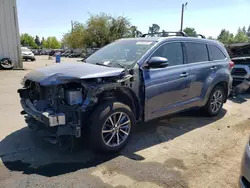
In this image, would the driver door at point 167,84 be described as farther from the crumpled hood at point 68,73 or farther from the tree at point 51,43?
the tree at point 51,43

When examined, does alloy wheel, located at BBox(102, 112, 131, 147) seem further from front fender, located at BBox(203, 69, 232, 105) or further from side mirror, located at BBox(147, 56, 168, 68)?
front fender, located at BBox(203, 69, 232, 105)

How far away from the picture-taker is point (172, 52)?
14.9 ft

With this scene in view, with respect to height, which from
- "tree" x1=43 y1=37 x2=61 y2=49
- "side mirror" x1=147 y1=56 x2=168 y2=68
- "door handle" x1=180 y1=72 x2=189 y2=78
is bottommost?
"door handle" x1=180 y1=72 x2=189 y2=78

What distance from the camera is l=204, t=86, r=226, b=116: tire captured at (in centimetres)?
551

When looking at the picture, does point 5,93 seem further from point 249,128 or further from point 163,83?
point 249,128

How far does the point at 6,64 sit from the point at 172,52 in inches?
503

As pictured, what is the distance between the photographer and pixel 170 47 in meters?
4.51

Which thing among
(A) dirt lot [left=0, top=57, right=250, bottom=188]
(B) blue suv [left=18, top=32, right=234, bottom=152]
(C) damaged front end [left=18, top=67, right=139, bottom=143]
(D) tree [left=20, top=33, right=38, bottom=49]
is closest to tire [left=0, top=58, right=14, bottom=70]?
(A) dirt lot [left=0, top=57, right=250, bottom=188]

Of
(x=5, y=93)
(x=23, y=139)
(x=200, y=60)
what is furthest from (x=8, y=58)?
(x=200, y=60)

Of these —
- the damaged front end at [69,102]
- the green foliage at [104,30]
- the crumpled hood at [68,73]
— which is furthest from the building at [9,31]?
the green foliage at [104,30]

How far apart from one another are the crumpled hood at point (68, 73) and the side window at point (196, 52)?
6.04 feet

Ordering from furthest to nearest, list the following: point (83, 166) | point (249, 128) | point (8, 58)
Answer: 1. point (8, 58)
2. point (249, 128)
3. point (83, 166)

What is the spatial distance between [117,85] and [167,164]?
1373mm

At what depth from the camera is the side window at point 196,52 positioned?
192 inches
